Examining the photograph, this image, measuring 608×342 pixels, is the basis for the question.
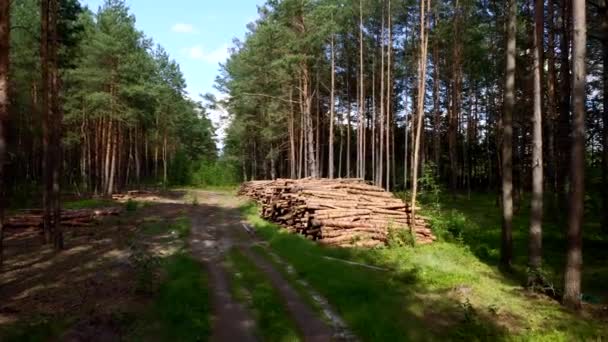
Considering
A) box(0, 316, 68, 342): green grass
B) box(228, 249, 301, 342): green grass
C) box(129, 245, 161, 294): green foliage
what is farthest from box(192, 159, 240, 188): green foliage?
box(0, 316, 68, 342): green grass

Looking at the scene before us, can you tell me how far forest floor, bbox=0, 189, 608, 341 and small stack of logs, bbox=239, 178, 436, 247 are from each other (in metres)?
0.78

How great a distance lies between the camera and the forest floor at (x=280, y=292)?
24.6ft

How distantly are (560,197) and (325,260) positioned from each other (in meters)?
13.2

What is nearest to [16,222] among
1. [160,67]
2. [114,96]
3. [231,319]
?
[114,96]

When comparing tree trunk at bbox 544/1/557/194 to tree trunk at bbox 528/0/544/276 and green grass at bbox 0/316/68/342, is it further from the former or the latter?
green grass at bbox 0/316/68/342

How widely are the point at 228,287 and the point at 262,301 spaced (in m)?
1.65

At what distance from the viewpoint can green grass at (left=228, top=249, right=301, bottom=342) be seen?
7391 millimetres

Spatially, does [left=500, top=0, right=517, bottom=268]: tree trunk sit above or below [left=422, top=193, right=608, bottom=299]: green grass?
above

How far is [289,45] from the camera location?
1134 inches

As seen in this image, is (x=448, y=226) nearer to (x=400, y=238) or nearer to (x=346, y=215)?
(x=400, y=238)

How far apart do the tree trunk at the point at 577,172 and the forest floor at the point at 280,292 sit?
567mm

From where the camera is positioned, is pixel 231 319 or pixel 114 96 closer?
pixel 231 319

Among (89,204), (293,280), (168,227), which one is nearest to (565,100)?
(293,280)

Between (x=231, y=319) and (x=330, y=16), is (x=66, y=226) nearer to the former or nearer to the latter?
(x=231, y=319)
